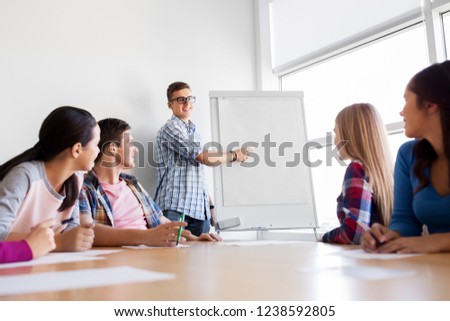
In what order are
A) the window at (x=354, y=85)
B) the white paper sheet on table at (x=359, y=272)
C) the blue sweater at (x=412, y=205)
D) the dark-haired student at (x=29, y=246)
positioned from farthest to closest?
the window at (x=354, y=85) < the blue sweater at (x=412, y=205) < the dark-haired student at (x=29, y=246) < the white paper sheet on table at (x=359, y=272)

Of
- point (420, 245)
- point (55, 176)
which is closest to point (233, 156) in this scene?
point (55, 176)

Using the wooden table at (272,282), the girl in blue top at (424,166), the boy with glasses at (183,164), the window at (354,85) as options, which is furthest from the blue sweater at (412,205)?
the boy with glasses at (183,164)

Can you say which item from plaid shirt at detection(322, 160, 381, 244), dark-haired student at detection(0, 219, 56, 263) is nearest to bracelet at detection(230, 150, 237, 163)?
plaid shirt at detection(322, 160, 381, 244)

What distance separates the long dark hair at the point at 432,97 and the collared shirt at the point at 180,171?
1.71 meters

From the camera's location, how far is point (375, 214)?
1.60 metres

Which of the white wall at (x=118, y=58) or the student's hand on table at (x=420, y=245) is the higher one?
the white wall at (x=118, y=58)

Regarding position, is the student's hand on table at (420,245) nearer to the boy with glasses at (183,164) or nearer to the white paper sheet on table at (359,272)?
the white paper sheet on table at (359,272)

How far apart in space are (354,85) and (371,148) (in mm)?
1491

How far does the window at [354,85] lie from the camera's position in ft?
8.86

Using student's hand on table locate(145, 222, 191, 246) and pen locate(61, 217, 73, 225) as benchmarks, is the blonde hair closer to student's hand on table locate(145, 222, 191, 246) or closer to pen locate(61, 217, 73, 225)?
student's hand on table locate(145, 222, 191, 246)

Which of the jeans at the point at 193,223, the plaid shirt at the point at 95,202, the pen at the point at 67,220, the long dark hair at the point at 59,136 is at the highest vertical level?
the long dark hair at the point at 59,136

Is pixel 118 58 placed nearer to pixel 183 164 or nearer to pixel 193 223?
pixel 183 164

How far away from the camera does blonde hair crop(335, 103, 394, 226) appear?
1.59 metres
